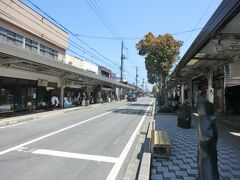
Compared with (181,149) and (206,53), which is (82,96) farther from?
(181,149)

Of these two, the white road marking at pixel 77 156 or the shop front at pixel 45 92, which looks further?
the shop front at pixel 45 92

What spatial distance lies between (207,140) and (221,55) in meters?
9.41

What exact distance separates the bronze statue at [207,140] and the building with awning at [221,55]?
55 cm

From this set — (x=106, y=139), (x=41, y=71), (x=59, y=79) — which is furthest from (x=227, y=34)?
(x=59, y=79)

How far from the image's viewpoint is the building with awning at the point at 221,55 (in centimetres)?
675

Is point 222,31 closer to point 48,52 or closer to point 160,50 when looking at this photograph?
point 160,50

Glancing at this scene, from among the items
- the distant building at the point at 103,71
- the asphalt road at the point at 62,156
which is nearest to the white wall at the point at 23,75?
the asphalt road at the point at 62,156

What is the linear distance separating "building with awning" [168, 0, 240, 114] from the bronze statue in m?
0.55

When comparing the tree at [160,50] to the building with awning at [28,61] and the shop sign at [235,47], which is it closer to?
the building with awning at [28,61]

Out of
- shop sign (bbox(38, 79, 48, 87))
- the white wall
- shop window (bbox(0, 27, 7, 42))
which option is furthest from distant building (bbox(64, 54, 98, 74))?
shop window (bbox(0, 27, 7, 42))

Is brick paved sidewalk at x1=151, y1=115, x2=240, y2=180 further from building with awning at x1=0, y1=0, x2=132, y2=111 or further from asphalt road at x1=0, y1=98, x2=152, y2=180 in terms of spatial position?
building with awning at x1=0, y1=0, x2=132, y2=111

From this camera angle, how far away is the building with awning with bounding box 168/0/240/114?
675cm

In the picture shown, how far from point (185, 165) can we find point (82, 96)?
3839 centimetres

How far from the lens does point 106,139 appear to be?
40.1 ft
